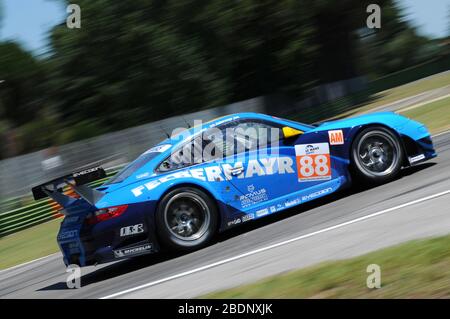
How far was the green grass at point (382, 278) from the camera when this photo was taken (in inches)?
174

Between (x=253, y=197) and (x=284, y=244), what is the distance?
125 cm

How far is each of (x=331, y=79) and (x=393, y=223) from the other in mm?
42868

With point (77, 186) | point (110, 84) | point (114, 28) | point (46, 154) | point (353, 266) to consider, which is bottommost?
point (353, 266)

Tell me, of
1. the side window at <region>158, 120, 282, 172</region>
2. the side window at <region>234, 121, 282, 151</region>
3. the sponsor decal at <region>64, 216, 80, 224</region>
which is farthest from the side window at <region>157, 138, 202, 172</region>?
the sponsor decal at <region>64, 216, 80, 224</region>

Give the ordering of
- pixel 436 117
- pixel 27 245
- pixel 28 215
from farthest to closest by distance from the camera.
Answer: pixel 28 215
pixel 436 117
pixel 27 245

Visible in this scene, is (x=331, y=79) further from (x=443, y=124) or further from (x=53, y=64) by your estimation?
(x=443, y=124)

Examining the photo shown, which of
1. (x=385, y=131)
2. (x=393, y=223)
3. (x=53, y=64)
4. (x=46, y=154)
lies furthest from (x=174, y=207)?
(x=53, y=64)

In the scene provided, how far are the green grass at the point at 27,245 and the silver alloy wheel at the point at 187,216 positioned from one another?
14.9 feet

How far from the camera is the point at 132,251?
24.1 feet

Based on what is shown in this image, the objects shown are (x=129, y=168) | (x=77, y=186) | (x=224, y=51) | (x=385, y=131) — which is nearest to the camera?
(x=77, y=186)

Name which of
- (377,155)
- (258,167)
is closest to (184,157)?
(258,167)

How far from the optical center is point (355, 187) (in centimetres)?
920

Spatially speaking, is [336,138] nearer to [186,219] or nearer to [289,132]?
[289,132]

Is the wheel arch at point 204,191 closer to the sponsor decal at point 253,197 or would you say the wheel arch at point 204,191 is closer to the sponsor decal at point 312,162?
the sponsor decal at point 253,197
